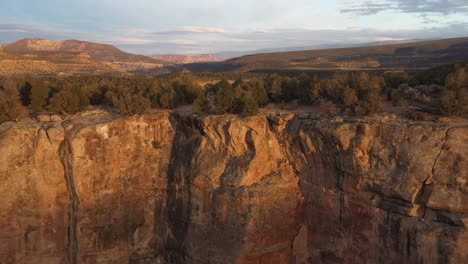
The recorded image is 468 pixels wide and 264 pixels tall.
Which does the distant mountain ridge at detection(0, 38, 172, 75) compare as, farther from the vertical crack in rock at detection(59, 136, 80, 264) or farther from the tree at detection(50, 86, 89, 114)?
the vertical crack in rock at detection(59, 136, 80, 264)

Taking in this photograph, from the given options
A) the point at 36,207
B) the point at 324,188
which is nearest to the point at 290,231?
the point at 324,188

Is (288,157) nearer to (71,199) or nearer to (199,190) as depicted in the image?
(199,190)

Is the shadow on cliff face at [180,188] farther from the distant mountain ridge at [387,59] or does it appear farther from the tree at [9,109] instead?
the distant mountain ridge at [387,59]

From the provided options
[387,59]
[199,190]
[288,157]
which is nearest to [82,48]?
[387,59]

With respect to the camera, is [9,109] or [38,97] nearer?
[9,109]

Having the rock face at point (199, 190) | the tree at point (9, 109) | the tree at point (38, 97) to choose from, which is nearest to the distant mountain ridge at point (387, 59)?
the rock face at point (199, 190)

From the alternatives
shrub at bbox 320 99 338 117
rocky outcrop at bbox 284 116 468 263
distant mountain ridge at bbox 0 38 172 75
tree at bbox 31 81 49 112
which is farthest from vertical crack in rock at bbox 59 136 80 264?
distant mountain ridge at bbox 0 38 172 75
